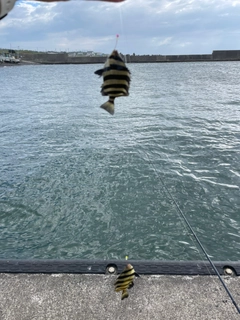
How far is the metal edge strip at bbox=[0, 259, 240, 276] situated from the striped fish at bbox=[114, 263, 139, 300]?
0.26 meters

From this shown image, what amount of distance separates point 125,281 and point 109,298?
25cm

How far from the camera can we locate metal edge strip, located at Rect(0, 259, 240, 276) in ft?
11.3

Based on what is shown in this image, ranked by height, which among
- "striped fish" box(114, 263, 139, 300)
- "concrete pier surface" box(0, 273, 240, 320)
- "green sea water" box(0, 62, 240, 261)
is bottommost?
"green sea water" box(0, 62, 240, 261)

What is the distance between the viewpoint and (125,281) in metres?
3.17

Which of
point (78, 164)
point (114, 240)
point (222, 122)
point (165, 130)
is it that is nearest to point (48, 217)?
point (114, 240)

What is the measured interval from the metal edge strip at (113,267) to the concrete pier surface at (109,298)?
0.22 ft

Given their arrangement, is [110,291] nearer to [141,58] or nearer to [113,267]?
[113,267]

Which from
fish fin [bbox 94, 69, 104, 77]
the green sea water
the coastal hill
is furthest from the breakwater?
fish fin [bbox 94, 69, 104, 77]

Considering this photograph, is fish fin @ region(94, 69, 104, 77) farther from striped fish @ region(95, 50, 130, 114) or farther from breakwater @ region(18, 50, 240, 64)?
breakwater @ region(18, 50, 240, 64)

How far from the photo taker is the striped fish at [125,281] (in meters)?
3.16

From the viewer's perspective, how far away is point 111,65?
129 cm

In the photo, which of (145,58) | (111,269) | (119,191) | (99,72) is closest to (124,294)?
(111,269)

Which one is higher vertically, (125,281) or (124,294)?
(125,281)

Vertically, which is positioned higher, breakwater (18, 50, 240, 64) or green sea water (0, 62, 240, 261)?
breakwater (18, 50, 240, 64)
